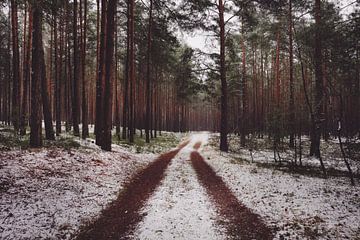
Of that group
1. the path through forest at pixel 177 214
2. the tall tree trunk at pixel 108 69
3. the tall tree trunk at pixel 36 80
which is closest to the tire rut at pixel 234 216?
the path through forest at pixel 177 214

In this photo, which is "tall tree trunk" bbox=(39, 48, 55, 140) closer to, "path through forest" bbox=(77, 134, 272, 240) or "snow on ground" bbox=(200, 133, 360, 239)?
"path through forest" bbox=(77, 134, 272, 240)

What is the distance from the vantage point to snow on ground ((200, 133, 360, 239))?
530cm

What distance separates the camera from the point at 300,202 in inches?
276

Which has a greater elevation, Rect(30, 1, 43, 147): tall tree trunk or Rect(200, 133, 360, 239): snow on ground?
Rect(30, 1, 43, 147): tall tree trunk

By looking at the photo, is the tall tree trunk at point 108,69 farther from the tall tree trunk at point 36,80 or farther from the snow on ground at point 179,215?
the snow on ground at point 179,215

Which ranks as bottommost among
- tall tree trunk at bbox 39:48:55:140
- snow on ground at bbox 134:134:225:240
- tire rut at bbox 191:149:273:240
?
tire rut at bbox 191:149:273:240

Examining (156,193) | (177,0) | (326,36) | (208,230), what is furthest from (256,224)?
(177,0)

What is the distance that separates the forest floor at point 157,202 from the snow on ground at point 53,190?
20 millimetres

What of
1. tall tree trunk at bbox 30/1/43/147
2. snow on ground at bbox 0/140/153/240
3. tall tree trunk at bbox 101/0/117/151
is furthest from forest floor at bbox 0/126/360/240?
tall tree trunk at bbox 101/0/117/151

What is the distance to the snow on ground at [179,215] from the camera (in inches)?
202

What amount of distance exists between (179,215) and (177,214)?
0.08 metres

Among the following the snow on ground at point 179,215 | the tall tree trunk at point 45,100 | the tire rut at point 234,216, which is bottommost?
the tire rut at point 234,216

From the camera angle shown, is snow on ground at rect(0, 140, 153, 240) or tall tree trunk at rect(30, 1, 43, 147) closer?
Answer: snow on ground at rect(0, 140, 153, 240)

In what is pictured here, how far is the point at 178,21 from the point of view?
14.2m
